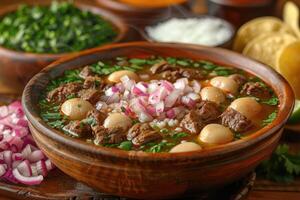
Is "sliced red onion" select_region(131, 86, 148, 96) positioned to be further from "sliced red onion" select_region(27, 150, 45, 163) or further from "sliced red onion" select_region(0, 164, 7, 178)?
"sliced red onion" select_region(0, 164, 7, 178)

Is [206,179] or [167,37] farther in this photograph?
[167,37]

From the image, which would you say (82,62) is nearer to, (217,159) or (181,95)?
(181,95)

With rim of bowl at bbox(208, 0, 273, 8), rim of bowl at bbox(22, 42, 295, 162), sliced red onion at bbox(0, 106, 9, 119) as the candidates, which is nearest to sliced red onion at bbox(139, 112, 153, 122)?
rim of bowl at bbox(22, 42, 295, 162)

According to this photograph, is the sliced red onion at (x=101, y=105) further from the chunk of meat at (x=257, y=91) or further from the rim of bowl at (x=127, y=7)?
the rim of bowl at (x=127, y=7)

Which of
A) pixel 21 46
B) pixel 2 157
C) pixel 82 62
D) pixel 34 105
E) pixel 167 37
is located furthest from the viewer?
pixel 167 37

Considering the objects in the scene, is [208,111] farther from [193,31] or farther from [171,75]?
[193,31]

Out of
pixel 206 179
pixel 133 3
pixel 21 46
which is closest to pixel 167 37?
pixel 133 3

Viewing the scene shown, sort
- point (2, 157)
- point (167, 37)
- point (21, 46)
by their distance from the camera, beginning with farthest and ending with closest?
point (167, 37)
point (21, 46)
point (2, 157)
